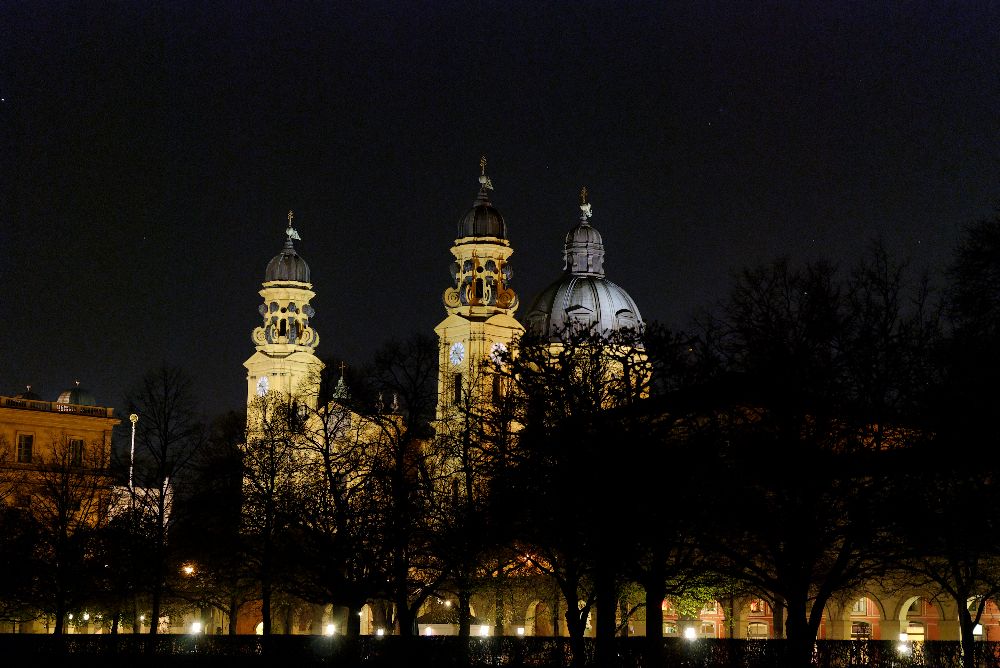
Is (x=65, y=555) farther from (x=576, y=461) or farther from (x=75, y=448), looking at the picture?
(x=75, y=448)

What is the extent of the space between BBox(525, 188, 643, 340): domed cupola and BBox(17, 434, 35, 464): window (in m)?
38.0

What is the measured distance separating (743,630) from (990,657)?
29.2 m

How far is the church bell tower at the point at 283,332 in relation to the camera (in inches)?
4980

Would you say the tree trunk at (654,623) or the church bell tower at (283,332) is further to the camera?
the church bell tower at (283,332)

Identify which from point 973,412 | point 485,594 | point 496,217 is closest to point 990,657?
point 973,412

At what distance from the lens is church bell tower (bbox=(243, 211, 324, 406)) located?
126 m

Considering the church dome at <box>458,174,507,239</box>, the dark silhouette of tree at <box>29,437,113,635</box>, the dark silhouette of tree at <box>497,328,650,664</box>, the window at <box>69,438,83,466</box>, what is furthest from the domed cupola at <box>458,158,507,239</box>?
the dark silhouette of tree at <box>497,328,650,664</box>

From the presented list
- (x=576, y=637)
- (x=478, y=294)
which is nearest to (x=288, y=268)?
(x=478, y=294)

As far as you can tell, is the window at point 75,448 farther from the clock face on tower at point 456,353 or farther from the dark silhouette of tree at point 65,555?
the dark silhouette of tree at point 65,555

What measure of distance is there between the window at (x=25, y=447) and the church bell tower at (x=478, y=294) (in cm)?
2864

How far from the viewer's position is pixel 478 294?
121m

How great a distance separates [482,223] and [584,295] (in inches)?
567

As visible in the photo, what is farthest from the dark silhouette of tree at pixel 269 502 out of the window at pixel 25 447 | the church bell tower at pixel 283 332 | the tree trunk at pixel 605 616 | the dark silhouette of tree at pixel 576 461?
the church bell tower at pixel 283 332

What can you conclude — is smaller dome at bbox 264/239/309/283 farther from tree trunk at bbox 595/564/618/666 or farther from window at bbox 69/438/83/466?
tree trunk at bbox 595/564/618/666
